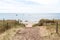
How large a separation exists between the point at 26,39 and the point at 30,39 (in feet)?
1.38

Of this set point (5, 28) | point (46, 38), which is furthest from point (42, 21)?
point (46, 38)

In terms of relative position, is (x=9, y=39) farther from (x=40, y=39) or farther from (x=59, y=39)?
(x=59, y=39)

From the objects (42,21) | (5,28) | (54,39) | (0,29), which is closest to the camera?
(54,39)

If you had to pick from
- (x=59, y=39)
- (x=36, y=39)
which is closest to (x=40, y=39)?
(x=36, y=39)

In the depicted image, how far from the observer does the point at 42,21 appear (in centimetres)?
3509

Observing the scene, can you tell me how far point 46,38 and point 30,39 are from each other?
1.80 m

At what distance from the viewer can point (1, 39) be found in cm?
1734

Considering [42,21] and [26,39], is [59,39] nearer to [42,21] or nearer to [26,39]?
[26,39]

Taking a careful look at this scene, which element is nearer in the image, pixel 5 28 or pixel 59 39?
pixel 59 39

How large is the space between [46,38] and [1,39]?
4.65 m

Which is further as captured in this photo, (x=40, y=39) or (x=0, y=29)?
(x=0, y=29)

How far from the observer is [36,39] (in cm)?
1675

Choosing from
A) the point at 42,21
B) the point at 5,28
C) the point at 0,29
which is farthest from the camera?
the point at 42,21

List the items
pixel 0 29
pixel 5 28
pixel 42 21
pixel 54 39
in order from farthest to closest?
pixel 42 21 < pixel 5 28 < pixel 0 29 < pixel 54 39
